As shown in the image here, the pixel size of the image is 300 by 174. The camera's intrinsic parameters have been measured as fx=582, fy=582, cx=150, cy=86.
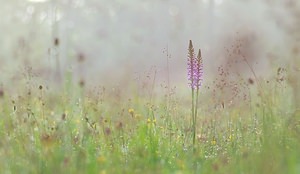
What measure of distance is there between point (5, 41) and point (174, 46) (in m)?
7.35

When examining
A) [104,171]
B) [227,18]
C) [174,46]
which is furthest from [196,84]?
[227,18]

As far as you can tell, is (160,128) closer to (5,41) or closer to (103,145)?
(103,145)

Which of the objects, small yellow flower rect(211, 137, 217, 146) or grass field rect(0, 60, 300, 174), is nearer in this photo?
grass field rect(0, 60, 300, 174)

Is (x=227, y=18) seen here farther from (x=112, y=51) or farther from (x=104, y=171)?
(x=104, y=171)

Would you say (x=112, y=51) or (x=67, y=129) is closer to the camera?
(x=67, y=129)

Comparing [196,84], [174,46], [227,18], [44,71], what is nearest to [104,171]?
[196,84]

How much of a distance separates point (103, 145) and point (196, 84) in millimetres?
918

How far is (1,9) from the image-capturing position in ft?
69.4

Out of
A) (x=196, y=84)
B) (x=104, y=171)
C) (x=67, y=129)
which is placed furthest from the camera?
(x=67, y=129)

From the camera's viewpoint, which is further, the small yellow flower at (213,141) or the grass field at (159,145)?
the small yellow flower at (213,141)

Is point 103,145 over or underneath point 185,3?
underneath

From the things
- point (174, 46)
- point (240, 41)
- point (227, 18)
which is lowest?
point (240, 41)

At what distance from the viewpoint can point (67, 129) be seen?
370 centimetres

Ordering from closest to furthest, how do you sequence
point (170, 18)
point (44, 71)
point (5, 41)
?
point (44, 71), point (170, 18), point (5, 41)
